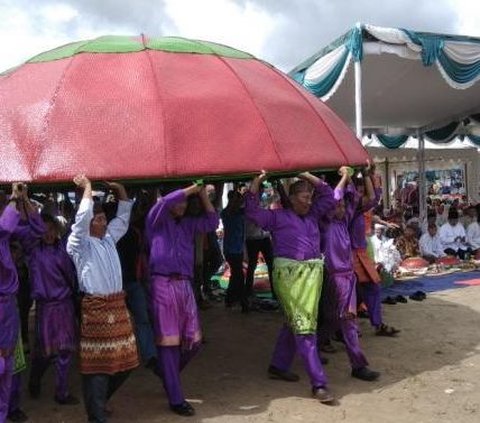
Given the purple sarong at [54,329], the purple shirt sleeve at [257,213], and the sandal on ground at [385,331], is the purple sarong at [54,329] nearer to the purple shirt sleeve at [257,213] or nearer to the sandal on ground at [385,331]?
the purple shirt sleeve at [257,213]

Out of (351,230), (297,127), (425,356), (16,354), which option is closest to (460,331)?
(425,356)

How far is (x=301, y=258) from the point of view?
491cm

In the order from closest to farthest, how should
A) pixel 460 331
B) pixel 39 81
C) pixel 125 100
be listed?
pixel 125 100 < pixel 39 81 < pixel 460 331

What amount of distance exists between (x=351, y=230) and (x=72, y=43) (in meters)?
2.96

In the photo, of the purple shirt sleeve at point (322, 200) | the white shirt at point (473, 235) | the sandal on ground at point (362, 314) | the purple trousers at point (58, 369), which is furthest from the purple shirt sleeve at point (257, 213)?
the white shirt at point (473, 235)

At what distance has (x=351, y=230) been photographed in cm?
611

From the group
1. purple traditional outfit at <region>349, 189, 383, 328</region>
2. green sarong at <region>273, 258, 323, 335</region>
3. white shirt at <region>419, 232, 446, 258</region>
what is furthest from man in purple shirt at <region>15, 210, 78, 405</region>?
white shirt at <region>419, 232, 446, 258</region>

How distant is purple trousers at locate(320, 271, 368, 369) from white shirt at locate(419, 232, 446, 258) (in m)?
7.26

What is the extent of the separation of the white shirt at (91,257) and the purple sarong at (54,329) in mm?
471

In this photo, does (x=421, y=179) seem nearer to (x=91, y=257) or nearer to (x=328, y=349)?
(x=328, y=349)

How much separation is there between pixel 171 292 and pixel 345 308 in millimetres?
1415

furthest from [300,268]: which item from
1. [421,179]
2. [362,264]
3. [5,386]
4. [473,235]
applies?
[421,179]

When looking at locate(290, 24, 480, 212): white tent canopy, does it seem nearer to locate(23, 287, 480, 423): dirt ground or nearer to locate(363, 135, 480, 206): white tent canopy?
locate(363, 135, 480, 206): white tent canopy

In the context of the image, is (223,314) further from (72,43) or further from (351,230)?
(72,43)
